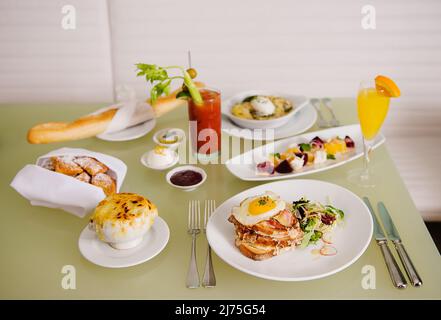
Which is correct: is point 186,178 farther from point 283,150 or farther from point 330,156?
point 330,156

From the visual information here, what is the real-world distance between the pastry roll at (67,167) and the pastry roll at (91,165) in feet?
0.05

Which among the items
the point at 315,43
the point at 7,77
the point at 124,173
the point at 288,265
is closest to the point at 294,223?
the point at 288,265

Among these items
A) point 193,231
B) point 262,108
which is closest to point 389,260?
point 193,231

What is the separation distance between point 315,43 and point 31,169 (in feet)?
5.15

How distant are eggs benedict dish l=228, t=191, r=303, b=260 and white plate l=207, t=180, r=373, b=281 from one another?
2 cm

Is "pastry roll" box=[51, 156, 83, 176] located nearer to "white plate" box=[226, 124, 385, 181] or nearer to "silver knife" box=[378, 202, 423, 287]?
"white plate" box=[226, 124, 385, 181]

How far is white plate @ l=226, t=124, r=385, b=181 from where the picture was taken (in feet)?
4.92

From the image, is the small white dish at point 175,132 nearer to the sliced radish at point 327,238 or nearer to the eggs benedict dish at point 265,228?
the eggs benedict dish at point 265,228

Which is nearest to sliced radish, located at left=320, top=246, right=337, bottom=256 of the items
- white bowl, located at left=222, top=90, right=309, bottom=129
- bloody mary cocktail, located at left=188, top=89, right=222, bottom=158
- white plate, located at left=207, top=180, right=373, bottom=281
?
white plate, located at left=207, top=180, right=373, bottom=281

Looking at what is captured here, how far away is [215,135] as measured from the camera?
167cm

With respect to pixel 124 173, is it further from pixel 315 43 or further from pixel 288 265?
pixel 315 43

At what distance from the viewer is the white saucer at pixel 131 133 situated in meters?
1.76

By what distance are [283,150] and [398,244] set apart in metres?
0.56

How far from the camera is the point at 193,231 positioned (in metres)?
1.29
